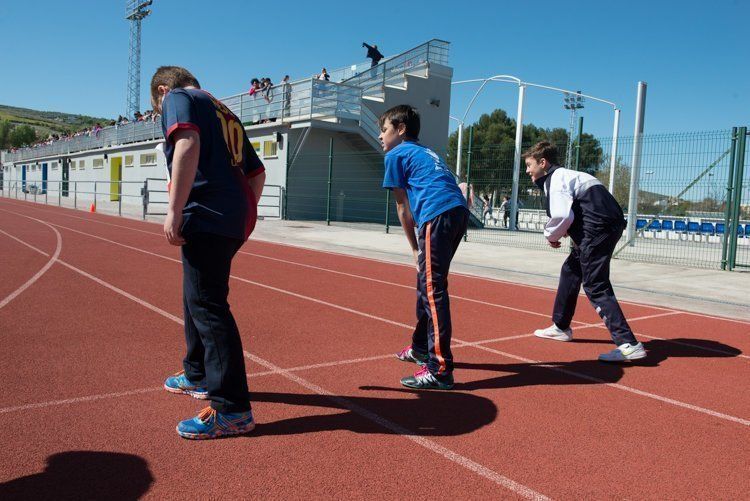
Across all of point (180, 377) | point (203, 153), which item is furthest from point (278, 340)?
point (203, 153)

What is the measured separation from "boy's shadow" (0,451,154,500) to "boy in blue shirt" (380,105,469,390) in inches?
77.9

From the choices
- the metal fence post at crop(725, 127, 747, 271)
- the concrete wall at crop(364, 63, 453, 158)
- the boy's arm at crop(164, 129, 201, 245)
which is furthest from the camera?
the concrete wall at crop(364, 63, 453, 158)

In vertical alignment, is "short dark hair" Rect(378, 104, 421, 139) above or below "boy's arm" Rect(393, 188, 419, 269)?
above

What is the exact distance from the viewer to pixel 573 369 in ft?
16.7

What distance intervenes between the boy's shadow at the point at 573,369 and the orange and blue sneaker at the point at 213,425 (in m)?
1.70

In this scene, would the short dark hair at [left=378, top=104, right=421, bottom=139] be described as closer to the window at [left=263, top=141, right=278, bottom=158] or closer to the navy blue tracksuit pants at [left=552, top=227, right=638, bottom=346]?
the navy blue tracksuit pants at [left=552, top=227, right=638, bottom=346]

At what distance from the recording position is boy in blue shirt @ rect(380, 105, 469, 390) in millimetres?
4289

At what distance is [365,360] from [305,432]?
5.29 feet

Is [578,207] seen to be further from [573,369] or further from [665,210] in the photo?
[665,210]

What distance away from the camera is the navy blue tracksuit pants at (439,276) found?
4.28 meters

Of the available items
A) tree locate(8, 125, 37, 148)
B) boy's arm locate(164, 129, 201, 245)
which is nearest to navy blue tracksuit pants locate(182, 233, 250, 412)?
boy's arm locate(164, 129, 201, 245)

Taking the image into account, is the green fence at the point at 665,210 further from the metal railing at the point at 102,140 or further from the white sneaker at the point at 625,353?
the metal railing at the point at 102,140

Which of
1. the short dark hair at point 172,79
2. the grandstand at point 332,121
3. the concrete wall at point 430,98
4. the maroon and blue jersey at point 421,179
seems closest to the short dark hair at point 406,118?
the maroon and blue jersey at point 421,179

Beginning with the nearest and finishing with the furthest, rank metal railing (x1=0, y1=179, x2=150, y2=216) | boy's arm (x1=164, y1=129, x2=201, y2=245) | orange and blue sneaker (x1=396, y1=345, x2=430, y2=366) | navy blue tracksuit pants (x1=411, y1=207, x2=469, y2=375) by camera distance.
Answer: boy's arm (x1=164, y1=129, x2=201, y2=245), navy blue tracksuit pants (x1=411, y1=207, x2=469, y2=375), orange and blue sneaker (x1=396, y1=345, x2=430, y2=366), metal railing (x1=0, y1=179, x2=150, y2=216)
